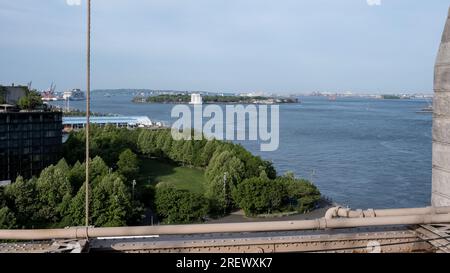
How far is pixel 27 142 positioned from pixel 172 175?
6.80 m

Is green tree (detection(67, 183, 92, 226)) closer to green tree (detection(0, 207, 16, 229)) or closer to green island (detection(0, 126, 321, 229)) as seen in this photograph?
green island (detection(0, 126, 321, 229))

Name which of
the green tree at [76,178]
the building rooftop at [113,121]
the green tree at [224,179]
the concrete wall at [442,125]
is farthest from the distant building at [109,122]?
the concrete wall at [442,125]

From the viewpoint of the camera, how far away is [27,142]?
55.9ft

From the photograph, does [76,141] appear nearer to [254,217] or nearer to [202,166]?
[202,166]

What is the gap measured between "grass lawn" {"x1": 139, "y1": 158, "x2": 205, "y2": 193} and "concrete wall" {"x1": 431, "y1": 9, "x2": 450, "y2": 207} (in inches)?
612

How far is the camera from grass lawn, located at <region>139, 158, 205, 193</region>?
64.1ft

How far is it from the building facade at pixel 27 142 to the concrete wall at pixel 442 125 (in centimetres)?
1553

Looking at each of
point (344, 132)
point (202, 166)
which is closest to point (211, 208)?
point (202, 166)

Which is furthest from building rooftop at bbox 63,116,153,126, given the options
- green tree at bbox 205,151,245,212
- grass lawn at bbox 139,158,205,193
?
green tree at bbox 205,151,245,212

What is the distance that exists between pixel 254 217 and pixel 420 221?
12.6 m

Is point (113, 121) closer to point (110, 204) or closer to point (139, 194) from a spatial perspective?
point (139, 194)

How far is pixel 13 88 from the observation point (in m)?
24.4

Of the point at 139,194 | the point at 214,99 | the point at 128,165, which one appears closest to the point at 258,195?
the point at 139,194
